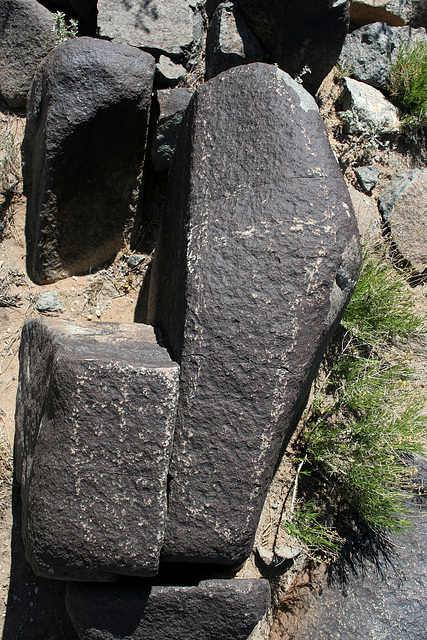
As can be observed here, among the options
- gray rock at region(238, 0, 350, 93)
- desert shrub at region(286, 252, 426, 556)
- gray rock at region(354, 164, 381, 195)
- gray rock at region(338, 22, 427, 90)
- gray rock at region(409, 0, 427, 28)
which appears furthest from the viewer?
gray rock at region(409, 0, 427, 28)

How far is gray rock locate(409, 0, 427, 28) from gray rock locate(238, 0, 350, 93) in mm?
1086

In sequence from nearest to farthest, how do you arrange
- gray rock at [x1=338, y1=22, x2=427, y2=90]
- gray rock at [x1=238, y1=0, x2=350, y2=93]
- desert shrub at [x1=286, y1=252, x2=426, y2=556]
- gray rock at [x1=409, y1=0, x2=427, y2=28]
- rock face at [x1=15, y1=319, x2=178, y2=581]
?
rock face at [x1=15, y1=319, x2=178, y2=581] → desert shrub at [x1=286, y1=252, x2=426, y2=556] → gray rock at [x1=238, y1=0, x2=350, y2=93] → gray rock at [x1=338, y1=22, x2=427, y2=90] → gray rock at [x1=409, y1=0, x2=427, y2=28]

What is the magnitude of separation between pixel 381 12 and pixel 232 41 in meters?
1.23

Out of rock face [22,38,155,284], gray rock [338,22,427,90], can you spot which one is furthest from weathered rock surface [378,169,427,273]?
rock face [22,38,155,284]

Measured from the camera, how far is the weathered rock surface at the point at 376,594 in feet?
8.41

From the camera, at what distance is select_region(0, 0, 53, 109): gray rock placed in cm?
303

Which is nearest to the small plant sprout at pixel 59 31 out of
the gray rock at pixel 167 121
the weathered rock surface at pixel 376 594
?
the gray rock at pixel 167 121

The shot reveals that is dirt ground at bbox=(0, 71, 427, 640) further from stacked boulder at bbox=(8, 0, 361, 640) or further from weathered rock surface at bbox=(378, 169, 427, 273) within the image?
stacked boulder at bbox=(8, 0, 361, 640)

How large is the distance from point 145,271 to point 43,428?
136 cm

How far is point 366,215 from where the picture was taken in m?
3.28

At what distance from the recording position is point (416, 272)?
10.8ft

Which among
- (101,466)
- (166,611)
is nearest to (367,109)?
(101,466)

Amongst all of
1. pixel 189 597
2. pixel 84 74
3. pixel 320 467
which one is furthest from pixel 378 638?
pixel 84 74

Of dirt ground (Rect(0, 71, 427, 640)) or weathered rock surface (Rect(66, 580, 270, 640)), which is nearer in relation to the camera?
weathered rock surface (Rect(66, 580, 270, 640))
